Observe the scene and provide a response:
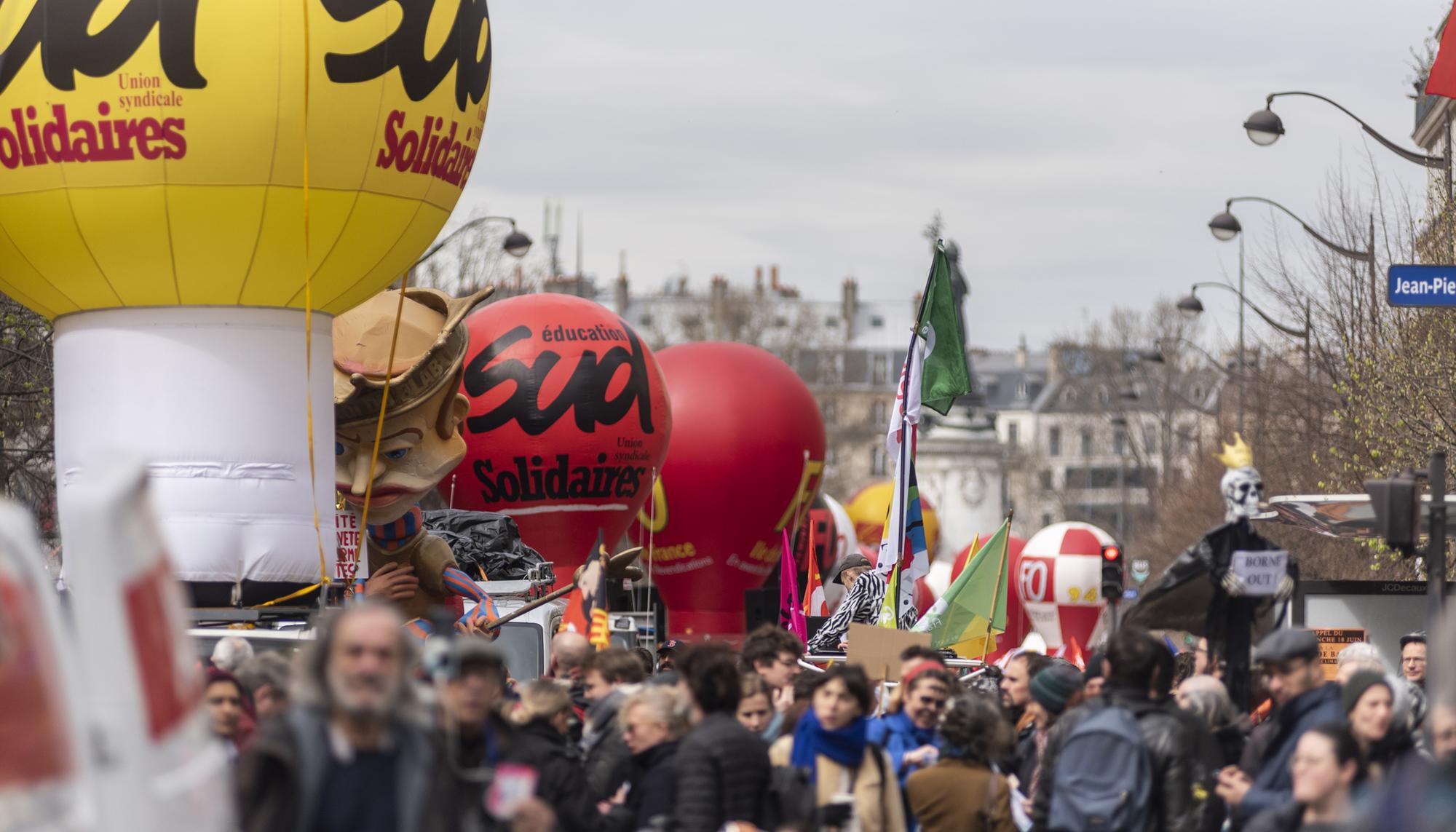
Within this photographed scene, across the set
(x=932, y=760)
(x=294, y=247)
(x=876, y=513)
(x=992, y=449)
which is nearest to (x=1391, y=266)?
(x=932, y=760)

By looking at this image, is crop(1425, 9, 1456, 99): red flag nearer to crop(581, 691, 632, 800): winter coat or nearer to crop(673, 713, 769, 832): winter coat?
crop(581, 691, 632, 800): winter coat

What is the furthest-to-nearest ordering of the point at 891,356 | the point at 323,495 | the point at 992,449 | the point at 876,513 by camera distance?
1. the point at 891,356
2. the point at 992,449
3. the point at 876,513
4. the point at 323,495

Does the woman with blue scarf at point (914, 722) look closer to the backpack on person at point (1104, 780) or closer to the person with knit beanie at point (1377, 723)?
the backpack on person at point (1104, 780)

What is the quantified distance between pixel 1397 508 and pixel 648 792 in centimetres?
421

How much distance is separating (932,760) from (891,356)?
11979cm

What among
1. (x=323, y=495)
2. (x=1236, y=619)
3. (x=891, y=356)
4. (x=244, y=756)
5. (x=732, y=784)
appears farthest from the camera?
(x=891, y=356)

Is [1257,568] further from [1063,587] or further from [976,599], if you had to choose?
[1063,587]

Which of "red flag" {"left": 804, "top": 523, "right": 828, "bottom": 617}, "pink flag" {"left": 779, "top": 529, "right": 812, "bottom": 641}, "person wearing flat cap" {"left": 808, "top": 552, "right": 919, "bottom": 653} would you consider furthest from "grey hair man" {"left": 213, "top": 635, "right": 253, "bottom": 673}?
"red flag" {"left": 804, "top": 523, "right": 828, "bottom": 617}

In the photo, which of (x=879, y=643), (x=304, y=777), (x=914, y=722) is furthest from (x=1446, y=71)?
(x=304, y=777)

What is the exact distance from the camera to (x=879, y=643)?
1229 cm

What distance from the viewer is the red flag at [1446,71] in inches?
640

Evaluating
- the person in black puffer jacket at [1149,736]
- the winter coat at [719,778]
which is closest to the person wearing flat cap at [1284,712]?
the person in black puffer jacket at [1149,736]

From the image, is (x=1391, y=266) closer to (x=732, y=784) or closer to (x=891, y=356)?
(x=732, y=784)

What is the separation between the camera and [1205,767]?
7.97m
